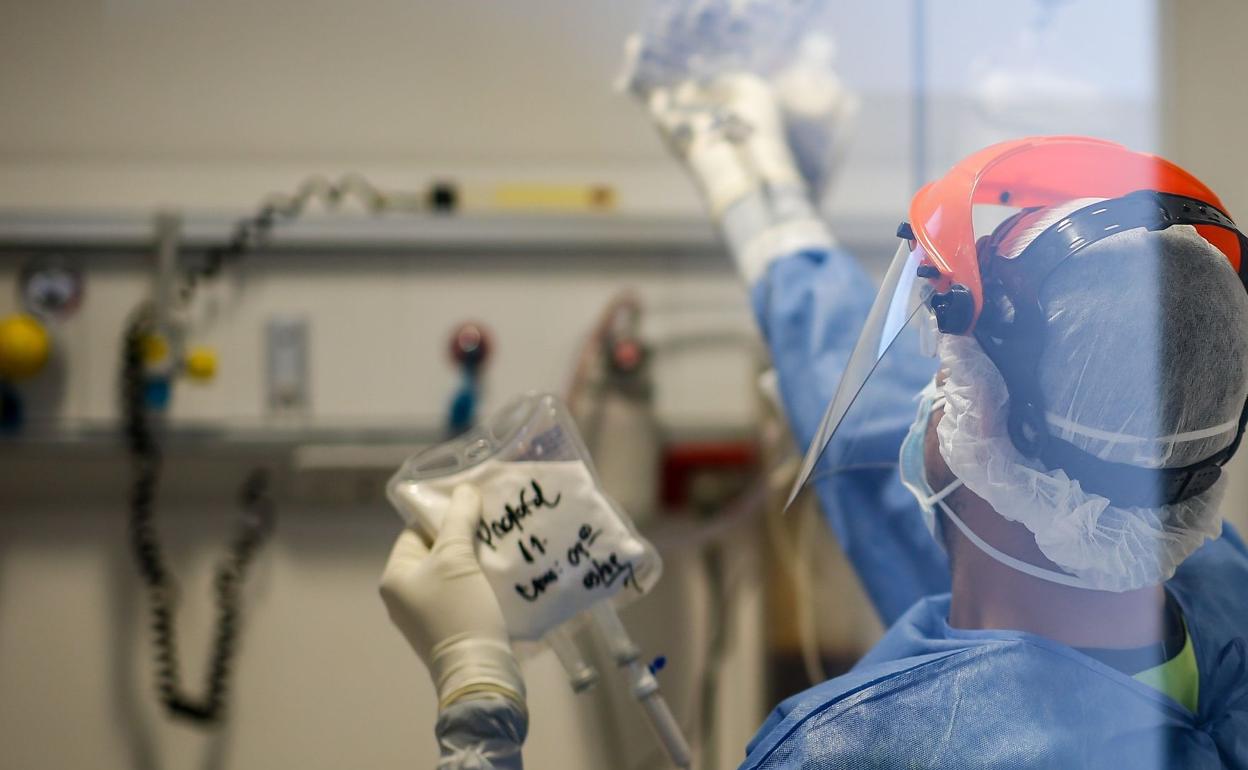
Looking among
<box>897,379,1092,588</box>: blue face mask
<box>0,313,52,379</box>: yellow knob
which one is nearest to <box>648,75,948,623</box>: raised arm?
<box>897,379,1092,588</box>: blue face mask

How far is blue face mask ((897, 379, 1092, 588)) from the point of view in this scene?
695mm

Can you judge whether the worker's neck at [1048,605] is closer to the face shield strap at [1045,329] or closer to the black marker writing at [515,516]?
the face shield strap at [1045,329]

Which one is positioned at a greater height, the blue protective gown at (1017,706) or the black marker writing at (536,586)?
the black marker writing at (536,586)

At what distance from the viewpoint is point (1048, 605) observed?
709 mm

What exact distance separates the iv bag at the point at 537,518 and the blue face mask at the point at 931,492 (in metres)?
0.22

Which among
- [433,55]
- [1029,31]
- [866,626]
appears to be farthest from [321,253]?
[1029,31]

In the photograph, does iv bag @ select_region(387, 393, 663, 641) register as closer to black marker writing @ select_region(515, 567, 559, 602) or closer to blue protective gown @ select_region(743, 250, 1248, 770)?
black marker writing @ select_region(515, 567, 559, 602)

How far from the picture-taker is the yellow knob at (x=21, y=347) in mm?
1301

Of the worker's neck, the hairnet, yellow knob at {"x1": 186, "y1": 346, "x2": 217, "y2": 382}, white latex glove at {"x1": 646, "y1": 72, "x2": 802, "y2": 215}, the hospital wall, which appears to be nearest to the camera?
the hairnet

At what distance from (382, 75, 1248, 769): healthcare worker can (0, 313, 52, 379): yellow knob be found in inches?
35.1

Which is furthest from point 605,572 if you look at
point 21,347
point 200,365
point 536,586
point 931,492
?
point 21,347

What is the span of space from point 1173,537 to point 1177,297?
179 mm

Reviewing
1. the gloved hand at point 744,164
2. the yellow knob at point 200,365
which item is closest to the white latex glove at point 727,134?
the gloved hand at point 744,164

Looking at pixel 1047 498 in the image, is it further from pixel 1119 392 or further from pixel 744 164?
pixel 744 164
